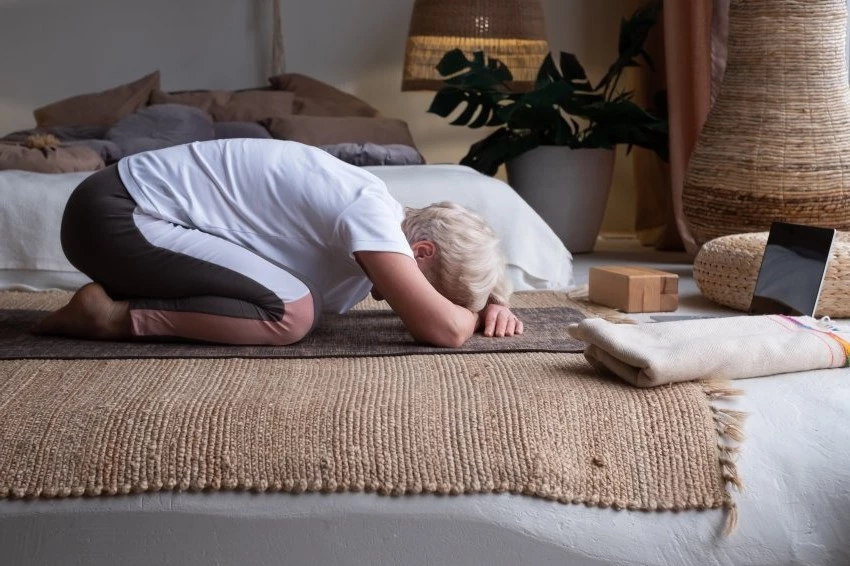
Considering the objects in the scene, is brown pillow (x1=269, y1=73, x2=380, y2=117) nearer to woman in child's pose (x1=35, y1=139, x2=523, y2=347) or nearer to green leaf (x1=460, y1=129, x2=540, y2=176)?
green leaf (x1=460, y1=129, x2=540, y2=176)

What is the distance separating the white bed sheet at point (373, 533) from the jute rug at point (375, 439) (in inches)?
0.7

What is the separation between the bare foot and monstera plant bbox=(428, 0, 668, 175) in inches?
79.3

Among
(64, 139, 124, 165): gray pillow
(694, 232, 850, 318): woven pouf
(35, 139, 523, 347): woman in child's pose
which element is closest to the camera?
(35, 139, 523, 347): woman in child's pose

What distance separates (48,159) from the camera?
270cm

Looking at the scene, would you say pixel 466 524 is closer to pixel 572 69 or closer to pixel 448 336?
pixel 448 336

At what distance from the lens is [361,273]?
5.74 feet

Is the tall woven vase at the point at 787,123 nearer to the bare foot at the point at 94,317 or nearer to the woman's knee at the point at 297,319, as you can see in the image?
the woman's knee at the point at 297,319

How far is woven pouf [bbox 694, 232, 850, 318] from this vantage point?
2.10 meters

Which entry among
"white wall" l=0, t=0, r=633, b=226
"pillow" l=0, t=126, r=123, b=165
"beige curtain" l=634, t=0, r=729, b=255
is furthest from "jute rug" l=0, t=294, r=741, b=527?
"white wall" l=0, t=0, r=633, b=226

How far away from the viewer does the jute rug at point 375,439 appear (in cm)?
120

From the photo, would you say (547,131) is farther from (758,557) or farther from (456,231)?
(758,557)

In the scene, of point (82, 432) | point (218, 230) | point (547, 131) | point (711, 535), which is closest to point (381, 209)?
point (218, 230)

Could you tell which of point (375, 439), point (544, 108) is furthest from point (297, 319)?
point (544, 108)

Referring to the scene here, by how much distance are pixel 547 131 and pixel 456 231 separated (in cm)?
225
